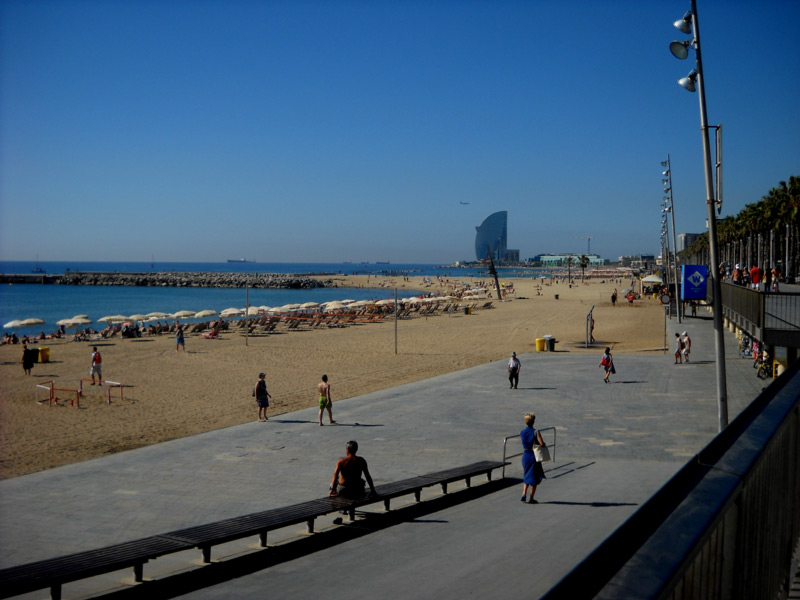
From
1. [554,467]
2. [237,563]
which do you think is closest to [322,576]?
[237,563]

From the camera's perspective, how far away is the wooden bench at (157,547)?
6078mm

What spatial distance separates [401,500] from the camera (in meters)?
10.1

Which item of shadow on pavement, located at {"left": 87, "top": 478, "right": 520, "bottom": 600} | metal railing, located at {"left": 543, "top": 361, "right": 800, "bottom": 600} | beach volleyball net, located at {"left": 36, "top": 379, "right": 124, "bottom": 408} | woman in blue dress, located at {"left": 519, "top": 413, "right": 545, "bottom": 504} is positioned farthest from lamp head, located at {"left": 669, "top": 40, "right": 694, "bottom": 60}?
beach volleyball net, located at {"left": 36, "top": 379, "right": 124, "bottom": 408}

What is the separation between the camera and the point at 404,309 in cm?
5700

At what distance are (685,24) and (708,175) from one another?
105 inches

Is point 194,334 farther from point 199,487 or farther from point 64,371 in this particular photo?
point 199,487

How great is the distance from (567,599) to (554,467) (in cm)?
1129

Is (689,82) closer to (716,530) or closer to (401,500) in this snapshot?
(401,500)

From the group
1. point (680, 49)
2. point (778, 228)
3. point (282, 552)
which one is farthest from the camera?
point (778, 228)

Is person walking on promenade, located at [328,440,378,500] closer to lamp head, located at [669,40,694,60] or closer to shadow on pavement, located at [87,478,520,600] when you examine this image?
shadow on pavement, located at [87,478,520,600]

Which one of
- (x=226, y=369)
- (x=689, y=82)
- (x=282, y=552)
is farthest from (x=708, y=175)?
(x=226, y=369)

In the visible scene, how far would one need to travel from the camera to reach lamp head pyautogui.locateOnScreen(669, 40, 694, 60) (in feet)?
38.4

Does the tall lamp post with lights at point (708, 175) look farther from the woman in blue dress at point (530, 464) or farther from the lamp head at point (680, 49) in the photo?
the woman in blue dress at point (530, 464)

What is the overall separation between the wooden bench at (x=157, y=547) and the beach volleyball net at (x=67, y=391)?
1358cm
